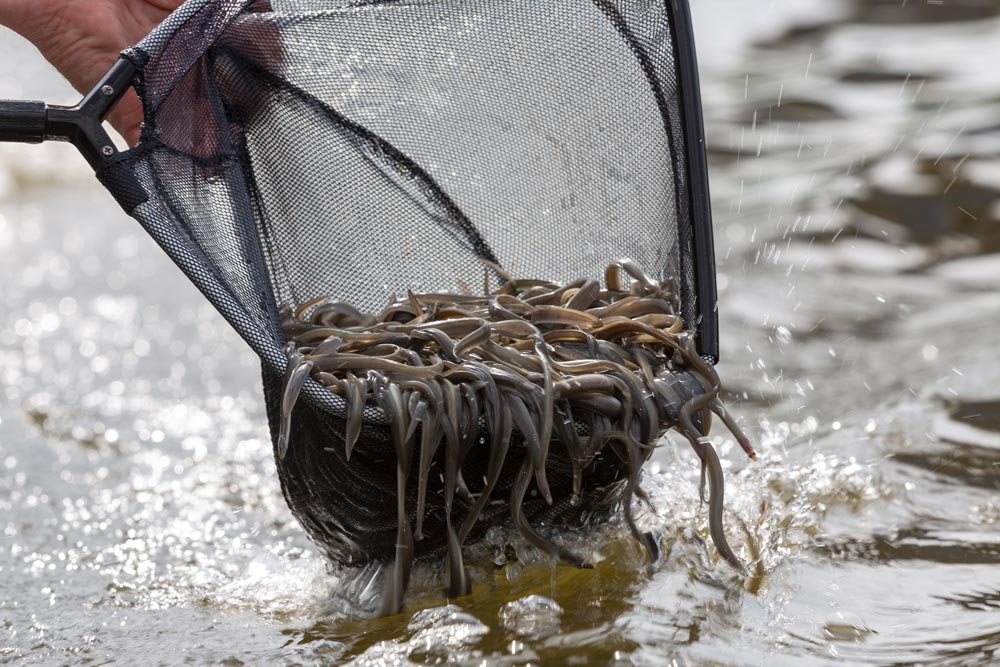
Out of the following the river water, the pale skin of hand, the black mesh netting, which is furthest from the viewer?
the pale skin of hand

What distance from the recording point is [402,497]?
242cm

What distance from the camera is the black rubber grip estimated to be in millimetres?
2434

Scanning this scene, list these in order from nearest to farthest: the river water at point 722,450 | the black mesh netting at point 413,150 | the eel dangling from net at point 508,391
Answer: the eel dangling from net at point 508,391, the river water at point 722,450, the black mesh netting at point 413,150

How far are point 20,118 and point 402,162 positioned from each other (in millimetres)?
1076

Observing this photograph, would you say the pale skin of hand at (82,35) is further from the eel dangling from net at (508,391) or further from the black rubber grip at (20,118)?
the eel dangling from net at (508,391)

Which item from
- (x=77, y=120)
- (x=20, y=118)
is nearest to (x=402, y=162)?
(x=77, y=120)

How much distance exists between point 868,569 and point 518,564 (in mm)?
898

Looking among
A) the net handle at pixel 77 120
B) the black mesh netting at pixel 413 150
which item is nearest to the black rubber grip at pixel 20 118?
the net handle at pixel 77 120

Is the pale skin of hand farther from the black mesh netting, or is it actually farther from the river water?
the black mesh netting

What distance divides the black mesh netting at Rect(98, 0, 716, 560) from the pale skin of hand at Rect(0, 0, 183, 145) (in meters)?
0.63

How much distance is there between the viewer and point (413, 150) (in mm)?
3203

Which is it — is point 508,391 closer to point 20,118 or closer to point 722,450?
point 20,118

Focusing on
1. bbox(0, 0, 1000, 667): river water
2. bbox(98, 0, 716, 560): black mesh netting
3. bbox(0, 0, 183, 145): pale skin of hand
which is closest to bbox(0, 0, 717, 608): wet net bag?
bbox(98, 0, 716, 560): black mesh netting

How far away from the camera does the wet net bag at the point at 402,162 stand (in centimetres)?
263
